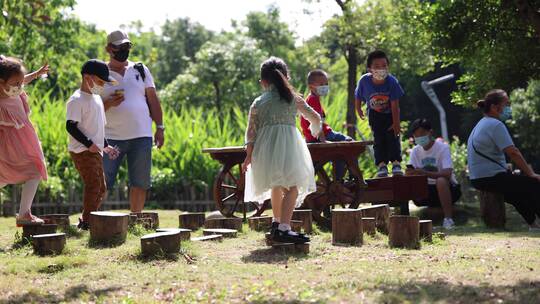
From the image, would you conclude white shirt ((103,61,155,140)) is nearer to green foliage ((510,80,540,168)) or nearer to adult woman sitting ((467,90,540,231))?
adult woman sitting ((467,90,540,231))

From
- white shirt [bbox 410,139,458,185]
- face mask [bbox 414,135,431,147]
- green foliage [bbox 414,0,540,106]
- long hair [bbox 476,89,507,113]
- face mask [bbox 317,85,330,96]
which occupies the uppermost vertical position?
green foliage [bbox 414,0,540,106]

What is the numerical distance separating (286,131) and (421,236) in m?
1.68

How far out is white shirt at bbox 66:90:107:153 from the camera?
7.23m

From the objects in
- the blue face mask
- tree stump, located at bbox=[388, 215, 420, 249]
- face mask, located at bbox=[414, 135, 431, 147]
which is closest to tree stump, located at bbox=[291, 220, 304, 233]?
tree stump, located at bbox=[388, 215, 420, 249]

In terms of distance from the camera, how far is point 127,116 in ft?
25.6

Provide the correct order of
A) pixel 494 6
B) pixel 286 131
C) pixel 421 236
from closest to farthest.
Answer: pixel 286 131 → pixel 421 236 → pixel 494 6

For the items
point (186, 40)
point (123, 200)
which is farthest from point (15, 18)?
point (186, 40)

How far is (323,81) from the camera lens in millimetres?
8812

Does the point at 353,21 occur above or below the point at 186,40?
below

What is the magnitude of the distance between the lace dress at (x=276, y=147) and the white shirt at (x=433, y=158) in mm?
3692

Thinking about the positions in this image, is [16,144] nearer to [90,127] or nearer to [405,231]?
[90,127]

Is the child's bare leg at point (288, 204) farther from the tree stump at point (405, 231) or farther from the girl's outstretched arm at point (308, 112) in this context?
the tree stump at point (405, 231)

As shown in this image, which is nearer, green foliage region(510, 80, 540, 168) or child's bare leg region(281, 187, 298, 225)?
child's bare leg region(281, 187, 298, 225)

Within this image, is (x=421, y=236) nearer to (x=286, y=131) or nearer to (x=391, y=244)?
(x=391, y=244)
